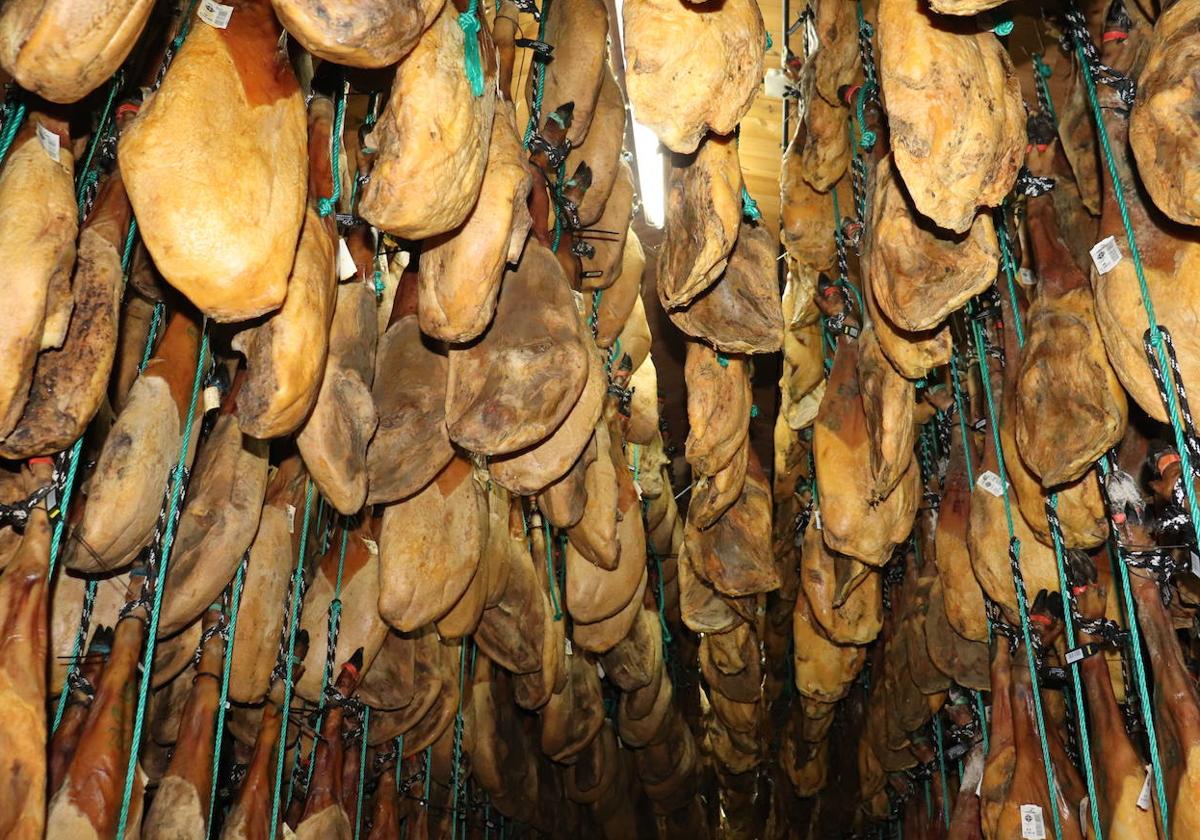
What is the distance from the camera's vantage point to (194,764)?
2670 mm

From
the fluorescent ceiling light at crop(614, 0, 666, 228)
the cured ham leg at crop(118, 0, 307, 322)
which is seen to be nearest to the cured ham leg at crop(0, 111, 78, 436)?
the cured ham leg at crop(118, 0, 307, 322)

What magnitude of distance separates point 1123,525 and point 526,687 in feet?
8.58

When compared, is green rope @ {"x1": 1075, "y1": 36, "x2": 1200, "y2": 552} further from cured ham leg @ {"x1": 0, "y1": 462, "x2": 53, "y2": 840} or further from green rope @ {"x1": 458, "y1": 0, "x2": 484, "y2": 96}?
cured ham leg @ {"x1": 0, "y1": 462, "x2": 53, "y2": 840}

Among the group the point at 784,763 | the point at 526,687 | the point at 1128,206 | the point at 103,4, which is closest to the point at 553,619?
the point at 526,687

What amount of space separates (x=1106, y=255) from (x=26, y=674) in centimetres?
226

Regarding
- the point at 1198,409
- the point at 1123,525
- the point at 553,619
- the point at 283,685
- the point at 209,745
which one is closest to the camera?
the point at 1198,409

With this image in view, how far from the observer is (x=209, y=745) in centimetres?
271

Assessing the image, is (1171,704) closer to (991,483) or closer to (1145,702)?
(1145,702)

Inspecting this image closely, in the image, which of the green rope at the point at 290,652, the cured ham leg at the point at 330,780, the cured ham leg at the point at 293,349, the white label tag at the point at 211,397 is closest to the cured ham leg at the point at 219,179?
the cured ham leg at the point at 293,349

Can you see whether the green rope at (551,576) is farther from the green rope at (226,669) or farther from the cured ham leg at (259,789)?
the green rope at (226,669)

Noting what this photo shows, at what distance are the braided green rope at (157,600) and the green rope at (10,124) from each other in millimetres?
530

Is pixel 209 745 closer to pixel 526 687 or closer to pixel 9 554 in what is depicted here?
pixel 9 554

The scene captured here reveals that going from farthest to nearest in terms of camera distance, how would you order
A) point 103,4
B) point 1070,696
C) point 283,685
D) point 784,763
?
point 784,763
point 1070,696
point 283,685
point 103,4

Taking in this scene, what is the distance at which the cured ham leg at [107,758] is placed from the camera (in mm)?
2145
